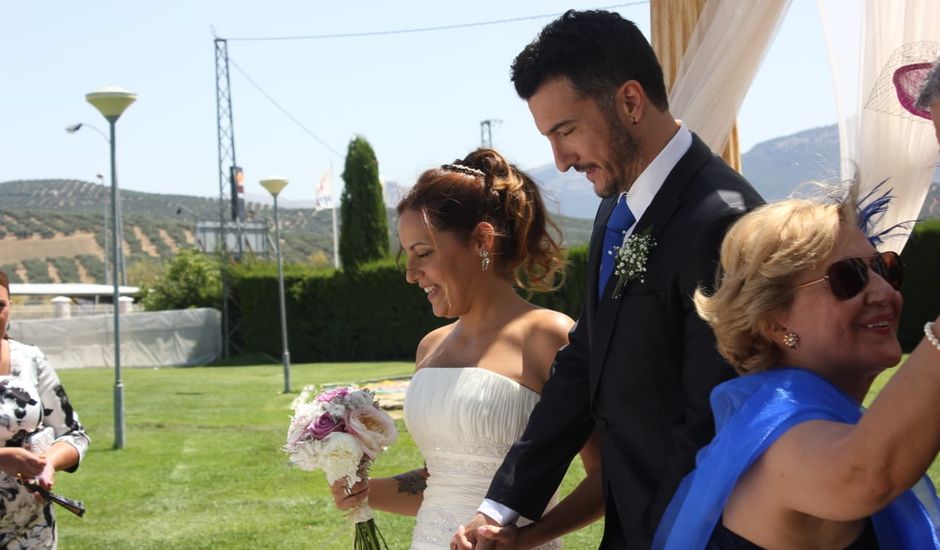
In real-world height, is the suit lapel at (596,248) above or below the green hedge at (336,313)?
above

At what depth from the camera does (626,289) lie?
7.73 ft

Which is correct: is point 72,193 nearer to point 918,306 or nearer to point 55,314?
point 55,314

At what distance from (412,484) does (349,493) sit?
23 cm

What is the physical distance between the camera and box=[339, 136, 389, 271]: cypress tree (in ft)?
98.9

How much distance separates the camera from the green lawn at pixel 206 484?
27.5 feet

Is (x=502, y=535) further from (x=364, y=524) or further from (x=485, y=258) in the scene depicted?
(x=364, y=524)

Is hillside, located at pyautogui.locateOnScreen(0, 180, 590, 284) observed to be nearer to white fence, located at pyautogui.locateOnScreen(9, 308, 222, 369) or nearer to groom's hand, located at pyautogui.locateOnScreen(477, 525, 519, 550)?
white fence, located at pyautogui.locateOnScreen(9, 308, 222, 369)

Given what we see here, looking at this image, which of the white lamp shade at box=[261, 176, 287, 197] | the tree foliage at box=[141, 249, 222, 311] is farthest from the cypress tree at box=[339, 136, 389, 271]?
the white lamp shade at box=[261, 176, 287, 197]

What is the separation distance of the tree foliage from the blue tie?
32537 millimetres

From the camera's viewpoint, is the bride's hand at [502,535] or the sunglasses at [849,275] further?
the bride's hand at [502,535]

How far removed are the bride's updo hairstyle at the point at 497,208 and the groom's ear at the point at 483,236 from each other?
Result: 16 millimetres

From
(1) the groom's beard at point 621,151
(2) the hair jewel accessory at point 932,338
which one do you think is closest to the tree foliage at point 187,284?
(1) the groom's beard at point 621,151

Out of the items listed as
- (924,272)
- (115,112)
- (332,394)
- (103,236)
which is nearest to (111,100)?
(115,112)

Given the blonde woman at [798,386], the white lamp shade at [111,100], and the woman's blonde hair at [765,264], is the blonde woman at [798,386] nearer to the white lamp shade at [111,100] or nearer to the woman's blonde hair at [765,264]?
the woman's blonde hair at [765,264]
